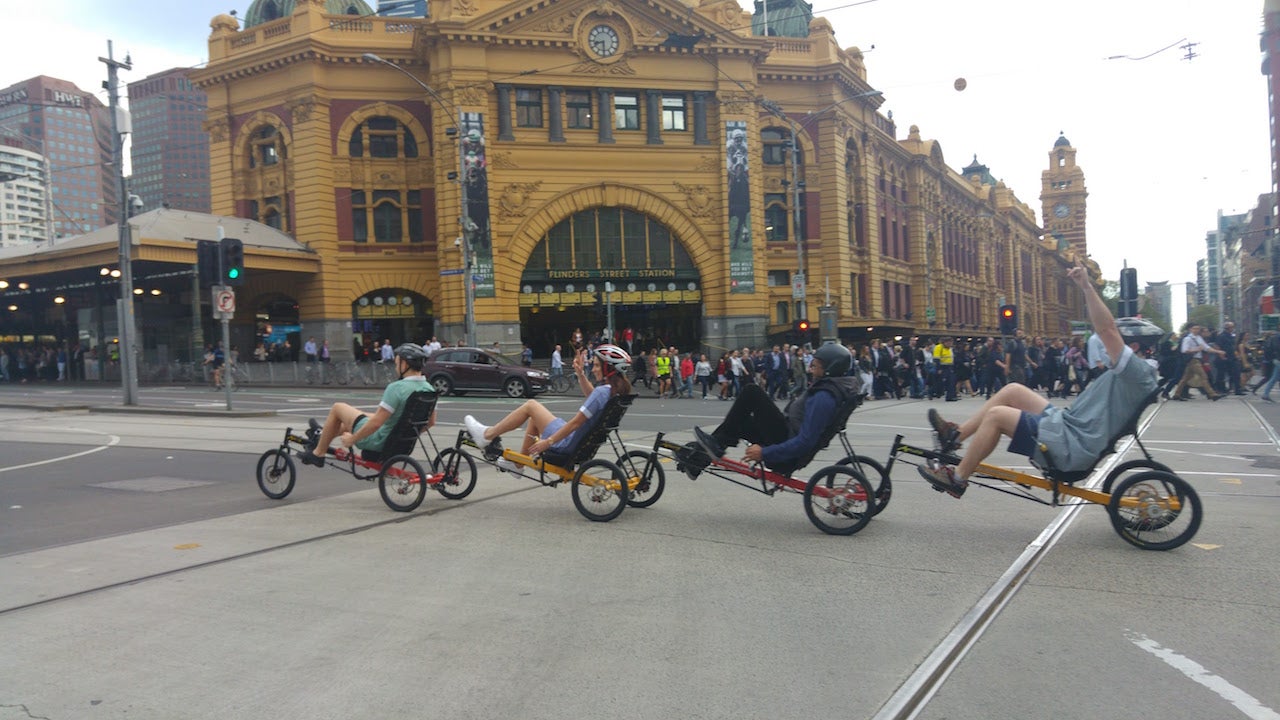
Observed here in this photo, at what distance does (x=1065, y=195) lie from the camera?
136 meters

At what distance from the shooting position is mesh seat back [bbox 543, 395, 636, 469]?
7.97 meters

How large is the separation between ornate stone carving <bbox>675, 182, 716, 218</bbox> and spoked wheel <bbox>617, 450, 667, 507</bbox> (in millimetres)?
34095

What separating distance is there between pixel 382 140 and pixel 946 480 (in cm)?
3935

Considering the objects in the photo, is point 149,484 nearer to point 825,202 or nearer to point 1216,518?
point 1216,518

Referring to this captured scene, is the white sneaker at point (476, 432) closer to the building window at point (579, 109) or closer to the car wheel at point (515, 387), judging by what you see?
the car wheel at point (515, 387)

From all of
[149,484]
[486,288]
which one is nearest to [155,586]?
[149,484]

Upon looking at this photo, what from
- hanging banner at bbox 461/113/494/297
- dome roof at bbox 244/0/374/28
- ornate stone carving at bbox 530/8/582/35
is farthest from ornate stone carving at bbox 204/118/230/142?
ornate stone carving at bbox 530/8/582/35

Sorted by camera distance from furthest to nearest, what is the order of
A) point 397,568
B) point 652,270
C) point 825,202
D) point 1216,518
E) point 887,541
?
point 825,202 → point 652,270 → point 1216,518 → point 887,541 → point 397,568

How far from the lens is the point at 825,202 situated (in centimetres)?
4653

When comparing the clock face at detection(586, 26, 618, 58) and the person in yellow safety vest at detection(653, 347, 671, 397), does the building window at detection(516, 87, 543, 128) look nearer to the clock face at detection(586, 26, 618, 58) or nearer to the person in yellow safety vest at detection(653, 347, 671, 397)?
the clock face at detection(586, 26, 618, 58)

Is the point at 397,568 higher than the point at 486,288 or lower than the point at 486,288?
lower

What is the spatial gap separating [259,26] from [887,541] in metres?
43.5

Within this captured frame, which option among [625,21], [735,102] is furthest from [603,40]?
[735,102]

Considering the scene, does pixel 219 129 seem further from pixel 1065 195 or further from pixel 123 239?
pixel 1065 195
